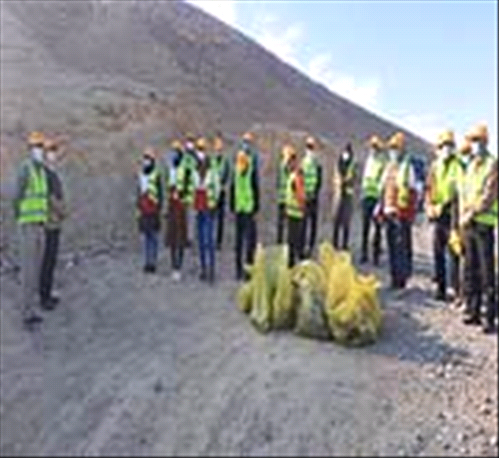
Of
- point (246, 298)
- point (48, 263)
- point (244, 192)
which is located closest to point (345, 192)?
point (244, 192)

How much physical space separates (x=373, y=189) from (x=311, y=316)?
438 cm

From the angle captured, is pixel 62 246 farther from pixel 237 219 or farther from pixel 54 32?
pixel 54 32

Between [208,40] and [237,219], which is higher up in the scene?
[208,40]

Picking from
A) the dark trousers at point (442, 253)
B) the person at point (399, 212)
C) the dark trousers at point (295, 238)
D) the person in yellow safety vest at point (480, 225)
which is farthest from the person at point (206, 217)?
the person in yellow safety vest at point (480, 225)

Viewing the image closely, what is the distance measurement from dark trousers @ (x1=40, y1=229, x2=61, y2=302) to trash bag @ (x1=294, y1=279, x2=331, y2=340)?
384cm

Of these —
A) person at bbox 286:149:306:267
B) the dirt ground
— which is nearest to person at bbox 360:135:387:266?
person at bbox 286:149:306:267

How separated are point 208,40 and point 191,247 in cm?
2694

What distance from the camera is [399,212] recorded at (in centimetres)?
1912

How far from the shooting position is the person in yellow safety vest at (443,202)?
18.3m

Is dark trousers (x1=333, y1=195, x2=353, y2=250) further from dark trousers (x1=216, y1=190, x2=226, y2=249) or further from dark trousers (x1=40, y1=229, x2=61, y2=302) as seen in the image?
dark trousers (x1=40, y1=229, x2=61, y2=302)

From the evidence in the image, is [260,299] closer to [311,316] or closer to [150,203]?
[311,316]

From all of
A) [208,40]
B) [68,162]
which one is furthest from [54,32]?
[68,162]

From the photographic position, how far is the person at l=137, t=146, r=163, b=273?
68.6ft

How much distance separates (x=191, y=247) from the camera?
22.7 m
